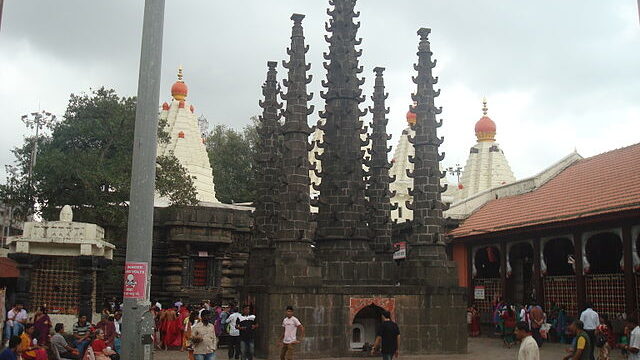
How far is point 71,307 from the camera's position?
25.7 m

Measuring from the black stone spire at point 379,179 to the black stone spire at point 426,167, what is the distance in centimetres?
268

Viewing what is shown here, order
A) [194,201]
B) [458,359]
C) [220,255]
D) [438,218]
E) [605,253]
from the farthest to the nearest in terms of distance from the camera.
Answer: [220,255] → [194,201] → [605,253] → [438,218] → [458,359]

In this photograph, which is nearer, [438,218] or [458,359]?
[458,359]

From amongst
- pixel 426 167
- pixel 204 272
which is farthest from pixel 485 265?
pixel 204 272

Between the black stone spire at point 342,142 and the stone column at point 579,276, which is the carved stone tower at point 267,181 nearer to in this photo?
the black stone spire at point 342,142

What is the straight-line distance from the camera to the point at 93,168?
26.7 meters

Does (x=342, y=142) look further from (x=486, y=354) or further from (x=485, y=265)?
(x=485, y=265)

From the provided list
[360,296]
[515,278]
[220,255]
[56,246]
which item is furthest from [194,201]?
[515,278]

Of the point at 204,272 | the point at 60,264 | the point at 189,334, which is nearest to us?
the point at 189,334

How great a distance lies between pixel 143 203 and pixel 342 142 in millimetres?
14102

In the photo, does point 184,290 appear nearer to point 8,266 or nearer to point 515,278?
point 8,266

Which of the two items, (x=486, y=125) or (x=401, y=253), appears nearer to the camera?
(x=401, y=253)

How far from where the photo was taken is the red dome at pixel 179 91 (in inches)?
1693

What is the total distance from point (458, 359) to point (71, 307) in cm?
1512
